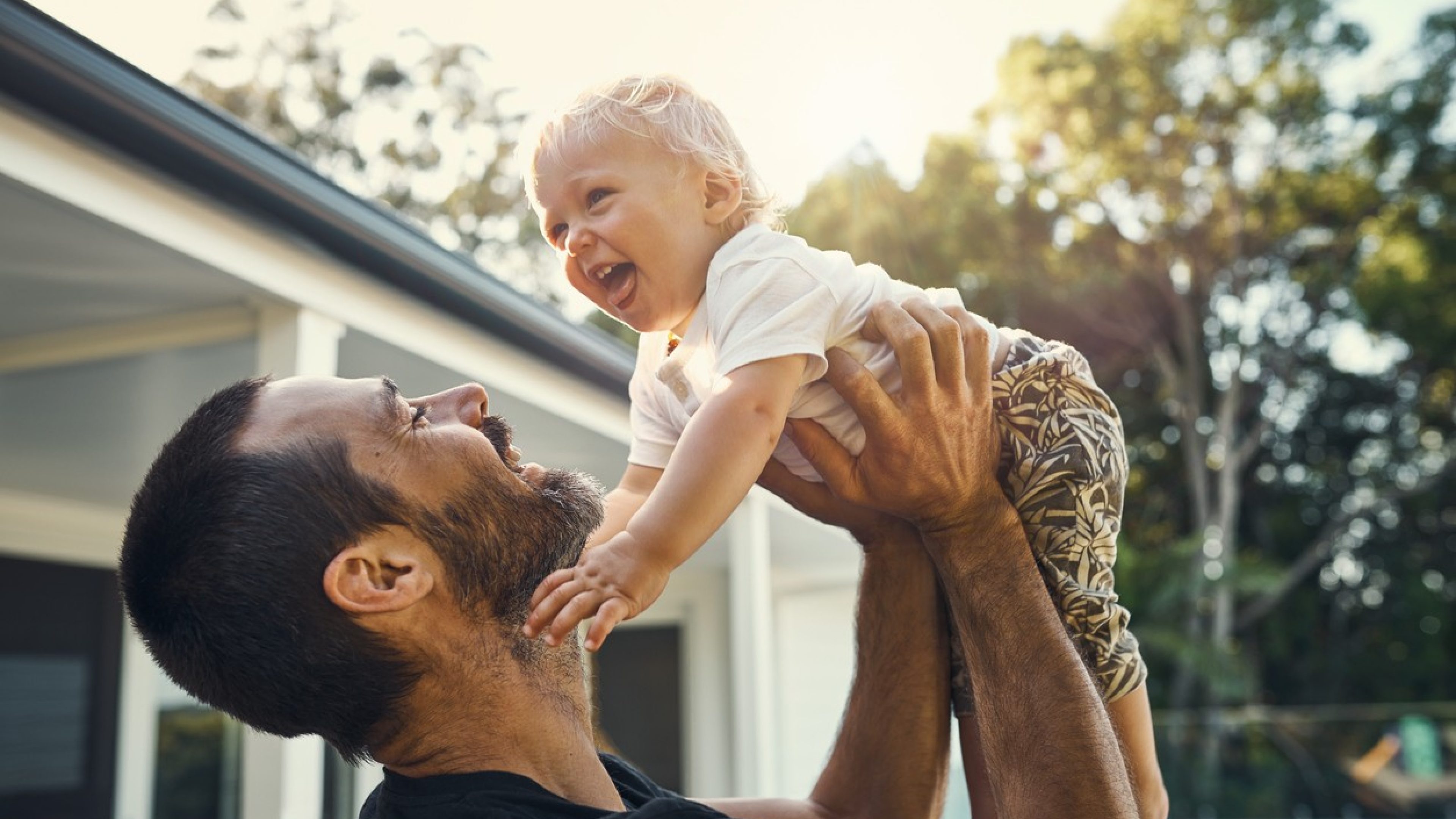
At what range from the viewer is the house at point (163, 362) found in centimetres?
290

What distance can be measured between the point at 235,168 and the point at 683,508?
6.58 ft

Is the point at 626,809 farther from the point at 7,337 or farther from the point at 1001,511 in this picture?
the point at 7,337

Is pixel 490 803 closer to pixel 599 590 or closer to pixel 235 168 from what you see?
pixel 599 590

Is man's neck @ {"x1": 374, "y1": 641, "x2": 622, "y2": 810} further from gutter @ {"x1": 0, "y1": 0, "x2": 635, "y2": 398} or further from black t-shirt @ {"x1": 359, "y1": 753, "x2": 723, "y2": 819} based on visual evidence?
gutter @ {"x1": 0, "y1": 0, "x2": 635, "y2": 398}

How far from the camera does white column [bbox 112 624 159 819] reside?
6.38 m

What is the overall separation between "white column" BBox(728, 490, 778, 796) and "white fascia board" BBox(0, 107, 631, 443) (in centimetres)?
177

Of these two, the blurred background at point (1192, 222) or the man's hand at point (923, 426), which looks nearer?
the man's hand at point (923, 426)

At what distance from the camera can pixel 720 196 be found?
6.94ft

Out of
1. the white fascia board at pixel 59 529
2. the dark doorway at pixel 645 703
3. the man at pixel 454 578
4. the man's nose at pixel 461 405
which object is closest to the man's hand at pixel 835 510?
the man at pixel 454 578

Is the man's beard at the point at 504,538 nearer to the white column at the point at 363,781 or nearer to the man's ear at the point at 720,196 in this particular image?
the man's ear at the point at 720,196

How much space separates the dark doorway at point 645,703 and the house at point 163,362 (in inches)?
52.1

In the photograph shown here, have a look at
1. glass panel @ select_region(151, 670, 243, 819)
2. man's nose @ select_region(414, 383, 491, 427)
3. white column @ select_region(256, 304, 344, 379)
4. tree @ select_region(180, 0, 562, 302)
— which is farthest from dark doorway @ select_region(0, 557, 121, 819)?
tree @ select_region(180, 0, 562, 302)

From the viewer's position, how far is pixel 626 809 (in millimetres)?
1891

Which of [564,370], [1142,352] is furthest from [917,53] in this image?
[564,370]
